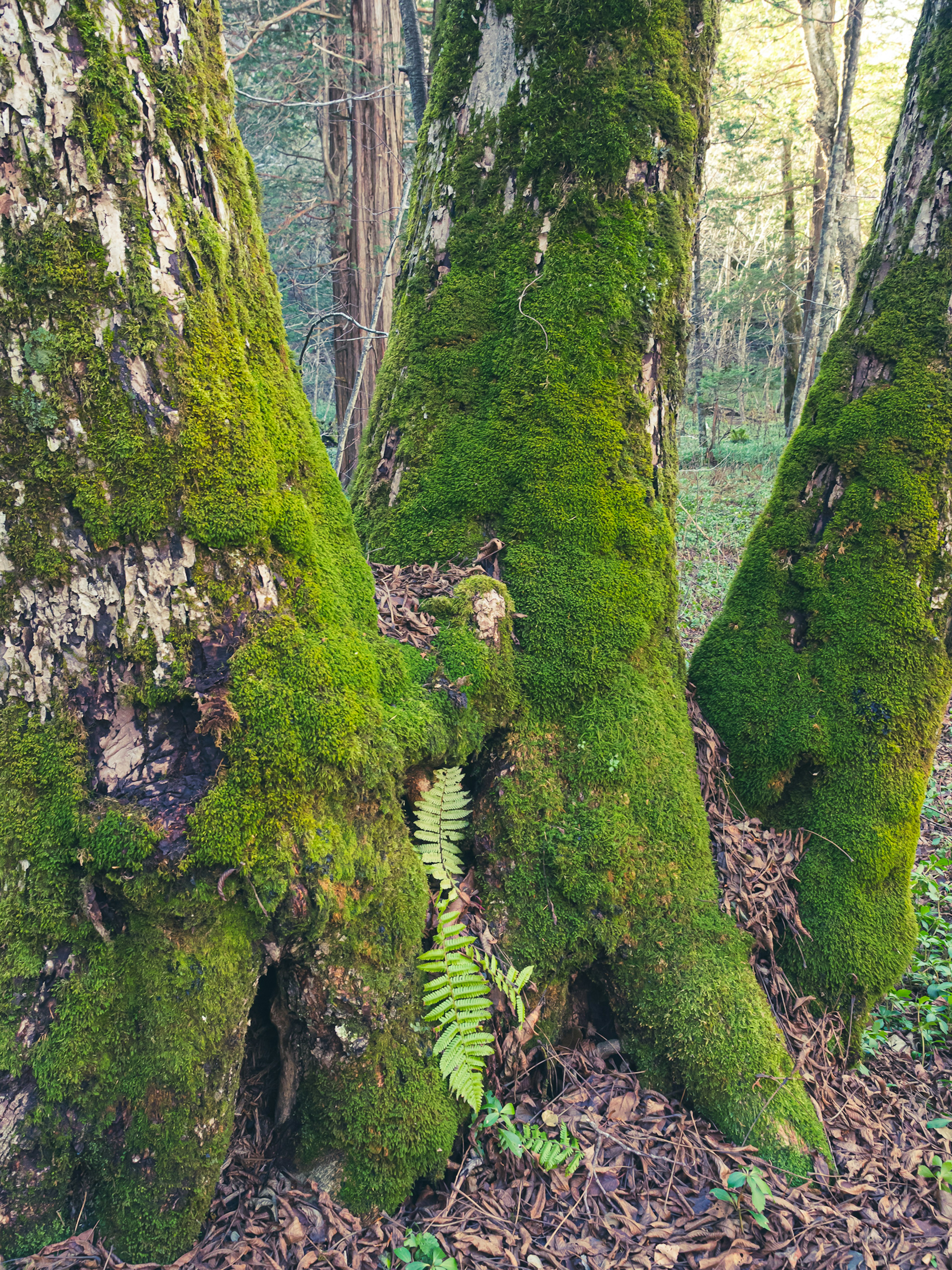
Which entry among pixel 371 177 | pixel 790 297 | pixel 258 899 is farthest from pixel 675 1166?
pixel 790 297

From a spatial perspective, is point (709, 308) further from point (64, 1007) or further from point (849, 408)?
point (64, 1007)

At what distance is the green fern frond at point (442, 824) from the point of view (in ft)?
8.85

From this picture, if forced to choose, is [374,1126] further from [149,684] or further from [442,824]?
[149,684]

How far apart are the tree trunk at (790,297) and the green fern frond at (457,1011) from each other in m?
16.4

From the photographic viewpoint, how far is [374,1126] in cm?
241

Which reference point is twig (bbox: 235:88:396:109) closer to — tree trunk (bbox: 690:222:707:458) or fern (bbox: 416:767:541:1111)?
fern (bbox: 416:767:541:1111)

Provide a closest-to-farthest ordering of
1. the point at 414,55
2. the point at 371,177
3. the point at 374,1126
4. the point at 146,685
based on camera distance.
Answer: the point at 146,685 < the point at 374,1126 < the point at 414,55 < the point at 371,177

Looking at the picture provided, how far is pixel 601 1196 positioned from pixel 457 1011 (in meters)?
0.82

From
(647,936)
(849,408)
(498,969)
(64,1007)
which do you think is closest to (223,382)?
(64,1007)

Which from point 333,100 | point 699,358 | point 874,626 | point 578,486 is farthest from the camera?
point 699,358

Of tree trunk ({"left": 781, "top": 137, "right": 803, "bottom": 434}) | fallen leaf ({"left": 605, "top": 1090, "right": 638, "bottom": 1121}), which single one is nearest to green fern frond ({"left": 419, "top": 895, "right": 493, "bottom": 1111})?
fallen leaf ({"left": 605, "top": 1090, "right": 638, "bottom": 1121})

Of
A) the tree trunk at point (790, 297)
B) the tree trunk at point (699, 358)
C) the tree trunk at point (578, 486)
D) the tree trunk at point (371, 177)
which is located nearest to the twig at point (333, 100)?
the tree trunk at point (371, 177)

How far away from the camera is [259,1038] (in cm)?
259

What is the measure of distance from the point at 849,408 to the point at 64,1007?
13.8ft
